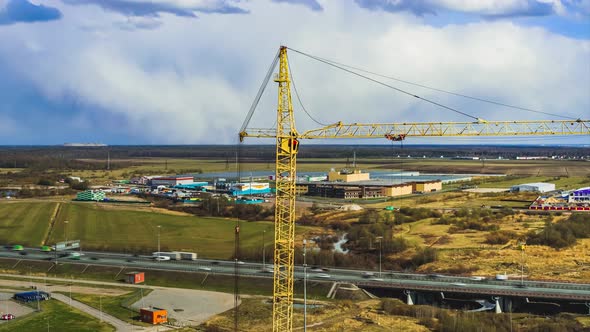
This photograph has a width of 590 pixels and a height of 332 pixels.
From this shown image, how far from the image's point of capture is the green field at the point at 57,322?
5744cm

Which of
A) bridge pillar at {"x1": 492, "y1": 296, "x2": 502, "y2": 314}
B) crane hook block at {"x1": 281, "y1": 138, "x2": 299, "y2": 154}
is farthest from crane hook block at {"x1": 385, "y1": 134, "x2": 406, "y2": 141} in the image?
crane hook block at {"x1": 281, "y1": 138, "x2": 299, "y2": 154}

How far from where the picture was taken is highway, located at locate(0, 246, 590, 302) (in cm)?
6475

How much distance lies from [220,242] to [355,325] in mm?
46093

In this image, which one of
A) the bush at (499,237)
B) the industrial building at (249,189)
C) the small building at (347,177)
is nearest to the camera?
the bush at (499,237)

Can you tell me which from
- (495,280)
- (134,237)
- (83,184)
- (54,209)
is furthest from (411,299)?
(83,184)

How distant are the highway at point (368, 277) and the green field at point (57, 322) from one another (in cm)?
1763

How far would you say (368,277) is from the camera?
74.8 meters

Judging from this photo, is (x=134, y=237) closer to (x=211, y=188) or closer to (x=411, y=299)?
(x=411, y=299)

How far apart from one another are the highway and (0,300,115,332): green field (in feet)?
57.8

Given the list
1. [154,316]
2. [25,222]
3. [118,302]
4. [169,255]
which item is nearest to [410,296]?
[154,316]

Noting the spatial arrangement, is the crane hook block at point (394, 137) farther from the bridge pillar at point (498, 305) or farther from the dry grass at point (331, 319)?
the bridge pillar at point (498, 305)

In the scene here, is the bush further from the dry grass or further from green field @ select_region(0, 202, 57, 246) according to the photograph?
green field @ select_region(0, 202, 57, 246)

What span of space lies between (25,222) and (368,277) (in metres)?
67.4

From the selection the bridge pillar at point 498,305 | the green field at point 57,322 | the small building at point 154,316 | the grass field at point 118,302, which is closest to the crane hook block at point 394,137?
the bridge pillar at point 498,305
